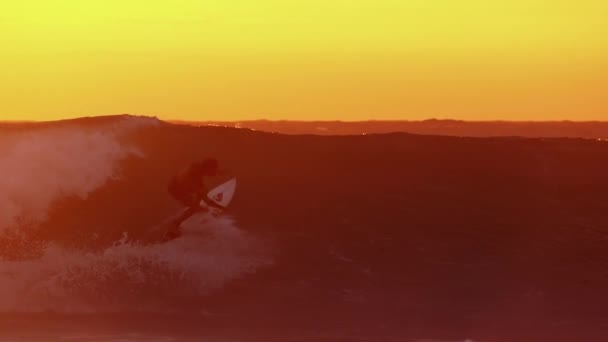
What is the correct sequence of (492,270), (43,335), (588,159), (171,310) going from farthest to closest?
(588,159) < (492,270) < (171,310) < (43,335)

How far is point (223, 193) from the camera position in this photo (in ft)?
76.9

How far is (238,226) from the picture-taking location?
2292 centimetres

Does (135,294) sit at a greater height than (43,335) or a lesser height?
greater

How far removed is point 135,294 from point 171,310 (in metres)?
0.70

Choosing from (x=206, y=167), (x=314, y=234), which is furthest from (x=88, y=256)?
(x=314, y=234)

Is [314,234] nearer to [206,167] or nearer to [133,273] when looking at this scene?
[206,167]

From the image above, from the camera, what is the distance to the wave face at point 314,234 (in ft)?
66.0

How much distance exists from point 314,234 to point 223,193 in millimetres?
1481

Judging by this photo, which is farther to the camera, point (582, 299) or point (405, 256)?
point (405, 256)

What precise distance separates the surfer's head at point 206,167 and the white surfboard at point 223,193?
104cm

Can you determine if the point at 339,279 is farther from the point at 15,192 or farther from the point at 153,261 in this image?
the point at 15,192

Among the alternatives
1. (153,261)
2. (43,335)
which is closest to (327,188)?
(153,261)

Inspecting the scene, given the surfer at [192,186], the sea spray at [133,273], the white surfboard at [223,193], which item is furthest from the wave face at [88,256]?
the surfer at [192,186]

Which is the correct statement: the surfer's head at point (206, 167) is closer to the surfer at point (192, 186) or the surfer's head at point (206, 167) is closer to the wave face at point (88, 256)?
the surfer at point (192, 186)
